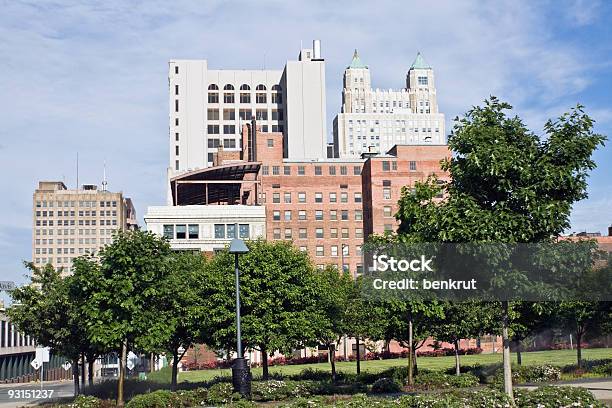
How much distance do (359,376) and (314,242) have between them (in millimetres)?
79487

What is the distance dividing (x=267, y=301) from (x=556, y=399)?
→ 73.3 feet

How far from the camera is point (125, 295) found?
35.6 metres

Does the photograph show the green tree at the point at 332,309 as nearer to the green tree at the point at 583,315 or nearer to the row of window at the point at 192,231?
the green tree at the point at 583,315

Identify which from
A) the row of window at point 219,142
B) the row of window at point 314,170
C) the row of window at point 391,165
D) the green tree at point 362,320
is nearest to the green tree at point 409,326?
the green tree at point 362,320

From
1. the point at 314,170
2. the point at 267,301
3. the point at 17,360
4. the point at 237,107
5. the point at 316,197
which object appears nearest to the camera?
the point at 267,301

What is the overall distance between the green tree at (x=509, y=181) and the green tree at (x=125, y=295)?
1715 centimetres

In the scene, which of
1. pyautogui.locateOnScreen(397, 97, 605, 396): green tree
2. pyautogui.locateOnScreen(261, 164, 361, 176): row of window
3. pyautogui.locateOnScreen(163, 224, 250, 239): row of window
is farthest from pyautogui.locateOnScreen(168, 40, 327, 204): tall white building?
pyautogui.locateOnScreen(397, 97, 605, 396): green tree

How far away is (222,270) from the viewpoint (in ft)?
147

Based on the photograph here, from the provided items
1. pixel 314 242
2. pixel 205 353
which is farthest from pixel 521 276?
pixel 314 242

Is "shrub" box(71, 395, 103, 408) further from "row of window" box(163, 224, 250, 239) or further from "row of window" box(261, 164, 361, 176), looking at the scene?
"row of window" box(261, 164, 361, 176)

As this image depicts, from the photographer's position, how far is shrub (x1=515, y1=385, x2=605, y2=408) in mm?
21812

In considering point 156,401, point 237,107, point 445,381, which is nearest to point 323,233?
point 237,107

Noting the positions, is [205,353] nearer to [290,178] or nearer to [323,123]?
[290,178]

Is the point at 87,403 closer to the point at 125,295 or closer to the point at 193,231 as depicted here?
the point at 125,295
